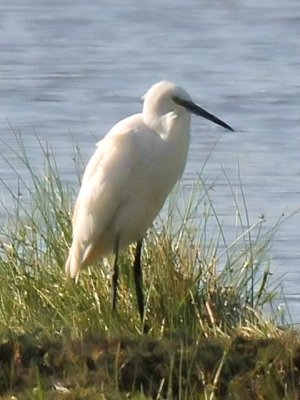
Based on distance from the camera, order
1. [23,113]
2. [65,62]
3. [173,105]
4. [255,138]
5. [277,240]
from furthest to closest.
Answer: [65,62] → [23,113] → [255,138] → [277,240] → [173,105]

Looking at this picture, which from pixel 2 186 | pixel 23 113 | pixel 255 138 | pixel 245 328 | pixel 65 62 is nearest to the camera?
pixel 245 328

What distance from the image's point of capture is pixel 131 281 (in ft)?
24.7

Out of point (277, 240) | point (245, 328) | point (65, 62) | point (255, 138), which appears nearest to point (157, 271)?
point (245, 328)

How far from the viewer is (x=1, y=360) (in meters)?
5.68

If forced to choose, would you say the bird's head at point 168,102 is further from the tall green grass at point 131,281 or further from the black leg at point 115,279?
the black leg at point 115,279

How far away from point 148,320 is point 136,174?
A: 0.74 metres

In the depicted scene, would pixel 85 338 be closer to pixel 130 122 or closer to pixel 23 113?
pixel 130 122

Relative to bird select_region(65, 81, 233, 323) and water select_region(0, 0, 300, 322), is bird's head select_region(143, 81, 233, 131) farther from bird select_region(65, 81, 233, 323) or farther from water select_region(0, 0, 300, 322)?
water select_region(0, 0, 300, 322)

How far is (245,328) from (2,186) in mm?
4480

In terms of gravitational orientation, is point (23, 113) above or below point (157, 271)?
below

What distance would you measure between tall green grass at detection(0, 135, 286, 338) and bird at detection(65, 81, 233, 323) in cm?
11

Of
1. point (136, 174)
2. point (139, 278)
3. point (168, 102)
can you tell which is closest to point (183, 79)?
point (136, 174)

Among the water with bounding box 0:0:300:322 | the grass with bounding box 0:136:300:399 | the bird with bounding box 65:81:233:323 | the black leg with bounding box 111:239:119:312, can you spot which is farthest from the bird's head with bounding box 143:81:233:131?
the water with bounding box 0:0:300:322

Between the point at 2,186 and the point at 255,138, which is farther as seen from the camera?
the point at 255,138
